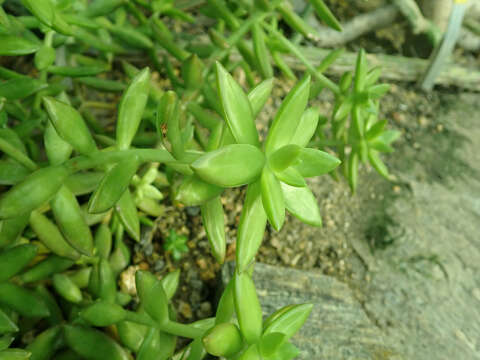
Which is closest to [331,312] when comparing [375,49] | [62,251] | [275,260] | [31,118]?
[275,260]

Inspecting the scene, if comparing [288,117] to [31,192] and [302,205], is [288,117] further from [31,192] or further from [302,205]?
[31,192]

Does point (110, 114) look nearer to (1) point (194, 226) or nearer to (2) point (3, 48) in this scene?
(1) point (194, 226)

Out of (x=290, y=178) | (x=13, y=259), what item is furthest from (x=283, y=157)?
(x=13, y=259)

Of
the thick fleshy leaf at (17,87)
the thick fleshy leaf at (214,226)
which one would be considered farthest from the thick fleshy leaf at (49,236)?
the thick fleshy leaf at (214,226)

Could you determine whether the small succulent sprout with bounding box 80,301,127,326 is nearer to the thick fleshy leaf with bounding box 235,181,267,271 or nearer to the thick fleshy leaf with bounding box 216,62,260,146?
the thick fleshy leaf with bounding box 235,181,267,271

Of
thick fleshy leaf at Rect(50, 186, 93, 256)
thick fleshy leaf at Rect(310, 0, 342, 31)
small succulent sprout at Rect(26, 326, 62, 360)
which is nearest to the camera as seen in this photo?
thick fleshy leaf at Rect(50, 186, 93, 256)

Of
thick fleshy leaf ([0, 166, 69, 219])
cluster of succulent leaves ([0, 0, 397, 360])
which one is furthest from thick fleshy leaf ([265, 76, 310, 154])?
thick fleshy leaf ([0, 166, 69, 219])

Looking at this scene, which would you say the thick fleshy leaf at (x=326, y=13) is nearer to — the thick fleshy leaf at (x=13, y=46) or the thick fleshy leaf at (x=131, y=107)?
the thick fleshy leaf at (x=131, y=107)
